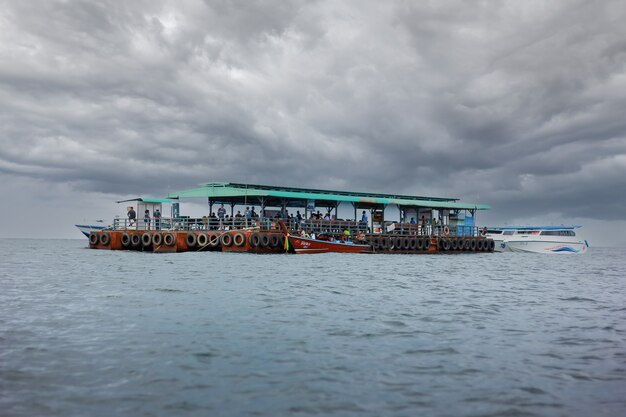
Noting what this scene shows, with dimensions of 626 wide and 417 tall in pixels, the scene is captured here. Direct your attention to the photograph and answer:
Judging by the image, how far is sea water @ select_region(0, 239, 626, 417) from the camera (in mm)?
5938

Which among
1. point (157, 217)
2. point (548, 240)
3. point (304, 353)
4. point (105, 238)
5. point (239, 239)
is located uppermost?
point (157, 217)

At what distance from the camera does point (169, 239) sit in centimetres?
3781

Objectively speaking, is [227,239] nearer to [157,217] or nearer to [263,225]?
[263,225]

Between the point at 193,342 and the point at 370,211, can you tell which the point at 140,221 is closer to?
the point at 370,211

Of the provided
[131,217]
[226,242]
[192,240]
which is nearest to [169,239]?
[192,240]

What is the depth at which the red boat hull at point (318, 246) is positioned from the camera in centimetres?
3627

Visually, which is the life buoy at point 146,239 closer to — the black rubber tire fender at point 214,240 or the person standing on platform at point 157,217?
the person standing on platform at point 157,217

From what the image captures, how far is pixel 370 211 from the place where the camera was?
4978cm

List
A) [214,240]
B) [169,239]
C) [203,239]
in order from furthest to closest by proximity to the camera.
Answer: [169,239] → [203,239] → [214,240]

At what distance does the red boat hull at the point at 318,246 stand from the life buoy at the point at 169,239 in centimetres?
871

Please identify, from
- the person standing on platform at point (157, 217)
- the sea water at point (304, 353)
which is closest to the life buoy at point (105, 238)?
the person standing on platform at point (157, 217)

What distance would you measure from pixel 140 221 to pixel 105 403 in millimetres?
38566

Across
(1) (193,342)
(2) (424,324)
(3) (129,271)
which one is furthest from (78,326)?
(3) (129,271)

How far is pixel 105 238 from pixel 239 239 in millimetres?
12869
